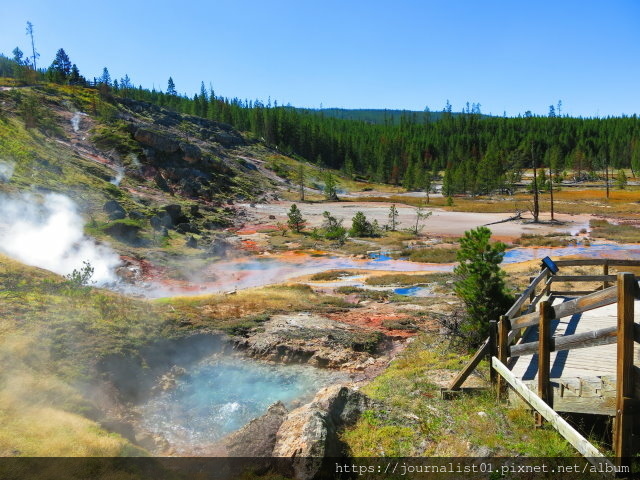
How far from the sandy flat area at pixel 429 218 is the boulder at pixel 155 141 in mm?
17381

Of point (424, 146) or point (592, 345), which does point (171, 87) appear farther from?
point (592, 345)

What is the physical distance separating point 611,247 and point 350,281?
26.9 meters

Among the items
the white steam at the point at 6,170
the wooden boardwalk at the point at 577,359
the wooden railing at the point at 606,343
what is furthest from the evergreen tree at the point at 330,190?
the wooden railing at the point at 606,343

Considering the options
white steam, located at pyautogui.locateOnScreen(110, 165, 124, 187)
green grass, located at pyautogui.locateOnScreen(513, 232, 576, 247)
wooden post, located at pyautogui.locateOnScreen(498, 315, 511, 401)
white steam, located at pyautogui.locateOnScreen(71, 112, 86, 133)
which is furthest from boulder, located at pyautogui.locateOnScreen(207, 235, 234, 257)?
white steam, located at pyautogui.locateOnScreen(71, 112, 86, 133)

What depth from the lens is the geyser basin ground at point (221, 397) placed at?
11.8 meters

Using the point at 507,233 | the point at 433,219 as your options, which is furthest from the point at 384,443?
A: the point at 433,219

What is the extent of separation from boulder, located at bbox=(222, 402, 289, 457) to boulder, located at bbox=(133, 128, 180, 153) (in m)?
76.2

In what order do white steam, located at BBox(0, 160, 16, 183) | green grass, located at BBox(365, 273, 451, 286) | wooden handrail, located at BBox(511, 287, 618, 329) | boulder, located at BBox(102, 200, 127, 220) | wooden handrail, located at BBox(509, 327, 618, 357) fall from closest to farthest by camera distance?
1. wooden handrail, located at BBox(511, 287, 618, 329)
2. wooden handrail, located at BBox(509, 327, 618, 357)
3. green grass, located at BBox(365, 273, 451, 286)
4. white steam, located at BBox(0, 160, 16, 183)
5. boulder, located at BBox(102, 200, 127, 220)

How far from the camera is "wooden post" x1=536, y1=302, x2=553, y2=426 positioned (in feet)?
21.8

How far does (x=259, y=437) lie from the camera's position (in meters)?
8.98

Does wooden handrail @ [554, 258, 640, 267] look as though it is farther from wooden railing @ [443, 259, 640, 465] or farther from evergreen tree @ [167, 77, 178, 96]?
evergreen tree @ [167, 77, 178, 96]

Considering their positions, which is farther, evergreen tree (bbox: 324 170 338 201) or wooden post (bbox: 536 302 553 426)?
evergreen tree (bbox: 324 170 338 201)

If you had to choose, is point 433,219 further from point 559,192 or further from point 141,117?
point 141,117

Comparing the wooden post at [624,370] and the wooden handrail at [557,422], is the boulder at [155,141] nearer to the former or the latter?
the wooden handrail at [557,422]
